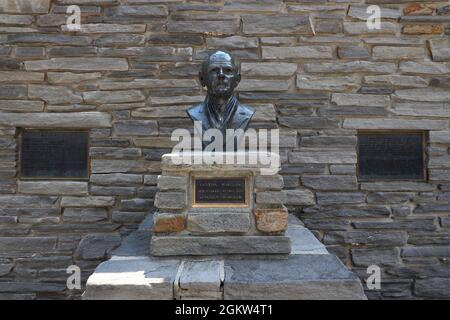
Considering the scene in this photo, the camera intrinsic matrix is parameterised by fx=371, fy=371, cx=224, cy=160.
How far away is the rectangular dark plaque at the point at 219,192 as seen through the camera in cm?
A: 254

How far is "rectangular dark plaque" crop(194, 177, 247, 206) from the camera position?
254 cm

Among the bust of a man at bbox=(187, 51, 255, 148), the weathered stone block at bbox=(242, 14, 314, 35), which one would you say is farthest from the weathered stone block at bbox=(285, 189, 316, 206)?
the weathered stone block at bbox=(242, 14, 314, 35)

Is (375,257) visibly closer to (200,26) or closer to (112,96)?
(200,26)

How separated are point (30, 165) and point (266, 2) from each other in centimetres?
310

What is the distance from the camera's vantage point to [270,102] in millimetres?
4043

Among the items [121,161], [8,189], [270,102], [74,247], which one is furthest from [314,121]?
[8,189]

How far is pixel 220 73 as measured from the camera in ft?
9.51

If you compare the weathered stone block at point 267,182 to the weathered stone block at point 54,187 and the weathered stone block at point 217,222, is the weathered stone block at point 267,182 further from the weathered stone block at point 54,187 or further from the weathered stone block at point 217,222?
the weathered stone block at point 54,187

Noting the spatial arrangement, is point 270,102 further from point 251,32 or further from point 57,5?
point 57,5

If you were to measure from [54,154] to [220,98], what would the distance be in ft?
6.75

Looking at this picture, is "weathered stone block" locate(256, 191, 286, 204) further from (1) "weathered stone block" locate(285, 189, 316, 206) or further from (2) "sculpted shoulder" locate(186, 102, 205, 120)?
(1) "weathered stone block" locate(285, 189, 316, 206)

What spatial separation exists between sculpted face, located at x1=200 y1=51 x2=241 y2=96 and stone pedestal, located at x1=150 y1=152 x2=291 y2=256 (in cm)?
66

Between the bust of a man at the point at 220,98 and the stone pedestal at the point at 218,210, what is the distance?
1.88 feet
